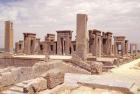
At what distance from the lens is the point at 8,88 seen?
10.5m

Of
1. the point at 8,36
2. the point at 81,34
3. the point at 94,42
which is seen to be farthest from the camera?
the point at 94,42

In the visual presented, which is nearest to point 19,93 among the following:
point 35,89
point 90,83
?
point 35,89

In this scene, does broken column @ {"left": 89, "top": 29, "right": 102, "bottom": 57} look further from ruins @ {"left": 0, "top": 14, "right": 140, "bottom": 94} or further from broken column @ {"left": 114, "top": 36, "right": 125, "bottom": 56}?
broken column @ {"left": 114, "top": 36, "right": 125, "bottom": 56}

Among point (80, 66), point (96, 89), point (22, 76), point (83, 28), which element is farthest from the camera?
point (83, 28)

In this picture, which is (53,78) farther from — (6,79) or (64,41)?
(64,41)

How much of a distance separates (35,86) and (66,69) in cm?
729

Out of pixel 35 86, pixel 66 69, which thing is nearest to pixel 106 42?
pixel 66 69

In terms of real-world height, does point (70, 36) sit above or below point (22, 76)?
above

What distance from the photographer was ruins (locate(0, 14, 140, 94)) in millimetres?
8672

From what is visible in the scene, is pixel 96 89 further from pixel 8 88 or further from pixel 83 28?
pixel 83 28

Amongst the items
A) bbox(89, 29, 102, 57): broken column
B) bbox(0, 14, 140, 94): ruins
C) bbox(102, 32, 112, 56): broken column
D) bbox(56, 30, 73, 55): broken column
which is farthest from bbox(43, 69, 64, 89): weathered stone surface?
bbox(102, 32, 112, 56): broken column

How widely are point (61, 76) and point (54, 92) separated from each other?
40.7 inches

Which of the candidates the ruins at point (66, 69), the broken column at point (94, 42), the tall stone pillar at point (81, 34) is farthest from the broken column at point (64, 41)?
the tall stone pillar at point (81, 34)

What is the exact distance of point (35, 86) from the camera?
26.8ft
